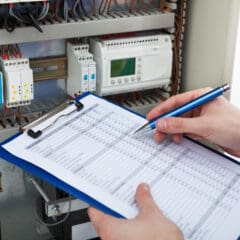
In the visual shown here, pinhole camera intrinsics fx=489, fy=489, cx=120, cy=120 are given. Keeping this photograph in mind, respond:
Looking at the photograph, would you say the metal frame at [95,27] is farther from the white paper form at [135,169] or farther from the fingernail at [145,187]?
the fingernail at [145,187]

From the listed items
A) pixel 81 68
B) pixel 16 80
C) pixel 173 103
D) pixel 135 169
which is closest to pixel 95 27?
pixel 81 68

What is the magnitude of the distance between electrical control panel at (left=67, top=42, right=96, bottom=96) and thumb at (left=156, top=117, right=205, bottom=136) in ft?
1.39

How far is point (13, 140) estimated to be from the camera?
2.67 ft

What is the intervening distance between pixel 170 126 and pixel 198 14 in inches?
21.9

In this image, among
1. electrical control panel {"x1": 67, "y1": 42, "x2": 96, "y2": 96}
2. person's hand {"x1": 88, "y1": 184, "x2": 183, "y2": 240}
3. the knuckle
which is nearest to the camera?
person's hand {"x1": 88, "y1": 184, "x2": 183, "y2": 240}

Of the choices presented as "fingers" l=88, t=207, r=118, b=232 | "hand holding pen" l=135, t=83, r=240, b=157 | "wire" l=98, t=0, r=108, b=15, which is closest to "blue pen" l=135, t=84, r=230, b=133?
"hand holding pen" l=135, t=83, r=240, b=157

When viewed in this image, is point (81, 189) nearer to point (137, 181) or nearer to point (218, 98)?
point (137, 181)

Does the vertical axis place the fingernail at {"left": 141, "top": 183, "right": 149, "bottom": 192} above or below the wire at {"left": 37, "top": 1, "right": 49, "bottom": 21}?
below

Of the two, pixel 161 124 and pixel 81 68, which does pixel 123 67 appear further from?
pixel 161 124

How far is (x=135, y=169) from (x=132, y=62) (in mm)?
550

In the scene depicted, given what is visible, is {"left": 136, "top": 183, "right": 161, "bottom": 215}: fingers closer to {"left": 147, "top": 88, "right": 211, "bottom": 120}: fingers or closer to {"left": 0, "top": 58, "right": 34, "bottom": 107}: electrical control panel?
{"left": 147, "top": 88, "right": 211, "bottom": 120}: fingers

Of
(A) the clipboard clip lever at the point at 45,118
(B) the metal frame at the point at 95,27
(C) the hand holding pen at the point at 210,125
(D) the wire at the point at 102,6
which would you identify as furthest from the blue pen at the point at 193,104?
(D) the wire at the point at 102,6

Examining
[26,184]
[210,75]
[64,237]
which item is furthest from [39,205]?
[210,75]

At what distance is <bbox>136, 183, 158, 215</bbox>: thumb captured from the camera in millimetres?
664
